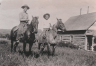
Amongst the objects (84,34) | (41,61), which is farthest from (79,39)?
(41,61)

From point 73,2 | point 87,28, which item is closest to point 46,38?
point 73,2

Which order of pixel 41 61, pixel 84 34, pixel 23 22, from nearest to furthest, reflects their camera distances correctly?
pixel 41 61 < pixel 23 22 < pixel 84 34

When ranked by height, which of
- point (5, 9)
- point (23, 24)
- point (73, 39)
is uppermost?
point (5, 9)

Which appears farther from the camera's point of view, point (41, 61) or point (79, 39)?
point (79, 39)

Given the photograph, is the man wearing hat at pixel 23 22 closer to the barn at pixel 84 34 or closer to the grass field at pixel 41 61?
the grass field at pixel 41 61

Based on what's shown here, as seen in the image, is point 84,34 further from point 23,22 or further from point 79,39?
point 23,22

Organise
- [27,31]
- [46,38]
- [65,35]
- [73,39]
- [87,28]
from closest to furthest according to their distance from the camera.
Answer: [27,31], [46,38], [87,28], [73,39], [65,35]

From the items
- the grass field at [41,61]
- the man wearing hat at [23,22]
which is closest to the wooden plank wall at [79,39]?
the grass field at [41,61]

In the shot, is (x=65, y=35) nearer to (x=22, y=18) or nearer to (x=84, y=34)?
(x=84, y=34)

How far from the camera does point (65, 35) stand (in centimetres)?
1698

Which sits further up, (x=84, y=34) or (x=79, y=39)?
(x=84, y=34)

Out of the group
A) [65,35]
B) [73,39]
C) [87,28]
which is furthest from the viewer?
[65,35]

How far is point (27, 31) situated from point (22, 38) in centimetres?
54

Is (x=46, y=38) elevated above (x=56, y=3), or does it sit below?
below
